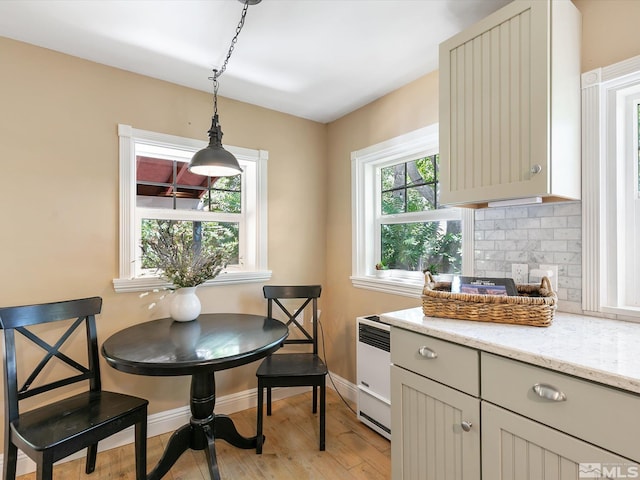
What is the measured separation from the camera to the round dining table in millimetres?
1484

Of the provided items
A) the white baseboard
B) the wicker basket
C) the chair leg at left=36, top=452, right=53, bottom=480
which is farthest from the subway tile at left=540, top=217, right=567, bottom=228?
the chair leg at left=36, top=452, right=53, bottom=480

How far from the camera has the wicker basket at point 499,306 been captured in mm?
1287

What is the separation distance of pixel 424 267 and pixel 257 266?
1.33 meters

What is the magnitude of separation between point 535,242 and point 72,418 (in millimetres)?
2386

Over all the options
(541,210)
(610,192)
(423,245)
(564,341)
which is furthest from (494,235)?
(564,341)

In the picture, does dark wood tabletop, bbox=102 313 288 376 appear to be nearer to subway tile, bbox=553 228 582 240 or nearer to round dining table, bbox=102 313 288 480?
round dining table, bbox=102 313 288 480

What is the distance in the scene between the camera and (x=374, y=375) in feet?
7.36

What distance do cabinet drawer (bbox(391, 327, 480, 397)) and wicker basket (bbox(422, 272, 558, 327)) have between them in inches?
6.9

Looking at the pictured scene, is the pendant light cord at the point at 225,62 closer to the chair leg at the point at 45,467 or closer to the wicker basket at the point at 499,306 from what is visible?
the wicker basket at the point at 499,306

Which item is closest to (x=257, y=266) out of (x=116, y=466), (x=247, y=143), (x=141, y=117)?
(x=247, y=143)

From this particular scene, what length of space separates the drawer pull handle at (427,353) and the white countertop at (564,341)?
0.07m

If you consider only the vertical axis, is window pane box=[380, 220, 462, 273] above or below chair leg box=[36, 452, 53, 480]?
above

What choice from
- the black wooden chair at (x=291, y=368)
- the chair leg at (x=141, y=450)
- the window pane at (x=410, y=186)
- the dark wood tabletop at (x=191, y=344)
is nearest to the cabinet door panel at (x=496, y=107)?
the window pane at (x=410, y=186)

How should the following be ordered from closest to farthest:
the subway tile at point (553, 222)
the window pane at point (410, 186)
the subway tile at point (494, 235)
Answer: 1. the subway tile at point (553, 222)
2. the subway tile at point (494, 235)
3. the window pane at point (410, 186)
